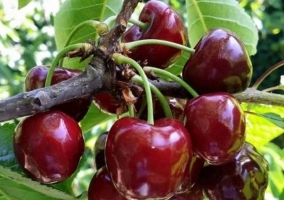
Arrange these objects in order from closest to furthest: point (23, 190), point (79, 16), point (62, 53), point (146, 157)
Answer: point (146, 157) < point (62, 53) < point (23, 190) < point (79, 16)

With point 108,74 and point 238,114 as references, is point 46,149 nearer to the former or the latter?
point 108,74

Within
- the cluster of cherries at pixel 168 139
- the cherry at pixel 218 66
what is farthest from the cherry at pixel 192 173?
the cherry at pixel 218 66

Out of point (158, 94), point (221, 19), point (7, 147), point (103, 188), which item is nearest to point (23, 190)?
point (7, 147)

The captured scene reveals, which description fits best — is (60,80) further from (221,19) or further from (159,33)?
(221,19)

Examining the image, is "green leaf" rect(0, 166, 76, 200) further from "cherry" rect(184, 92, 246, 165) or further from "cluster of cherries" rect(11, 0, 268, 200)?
"cherry" rect(184, 92, 246, 165)

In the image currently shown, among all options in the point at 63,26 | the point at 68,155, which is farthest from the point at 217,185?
the point at 63,26

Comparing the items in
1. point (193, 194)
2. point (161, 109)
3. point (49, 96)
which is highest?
point (49, 96)

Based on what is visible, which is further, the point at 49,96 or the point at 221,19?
the point at 221,19
